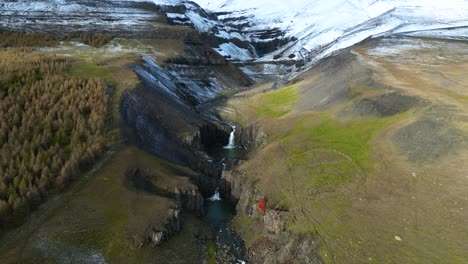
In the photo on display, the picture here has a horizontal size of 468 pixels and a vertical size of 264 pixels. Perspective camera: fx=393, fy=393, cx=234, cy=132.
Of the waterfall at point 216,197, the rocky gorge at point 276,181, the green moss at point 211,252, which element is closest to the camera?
the rocky gorge at point 276,181

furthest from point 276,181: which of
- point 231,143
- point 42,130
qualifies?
point 231,143

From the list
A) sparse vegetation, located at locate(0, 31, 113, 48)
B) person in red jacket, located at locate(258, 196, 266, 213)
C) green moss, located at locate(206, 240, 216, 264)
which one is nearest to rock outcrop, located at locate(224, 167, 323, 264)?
person in red jacket, located at locate(258, 196, 266, 213)

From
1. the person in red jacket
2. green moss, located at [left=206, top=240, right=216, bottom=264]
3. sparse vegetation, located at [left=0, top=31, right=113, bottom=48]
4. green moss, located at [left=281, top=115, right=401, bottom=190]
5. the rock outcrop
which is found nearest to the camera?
the rock outcrop

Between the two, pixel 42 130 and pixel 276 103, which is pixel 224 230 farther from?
pixel 276 103

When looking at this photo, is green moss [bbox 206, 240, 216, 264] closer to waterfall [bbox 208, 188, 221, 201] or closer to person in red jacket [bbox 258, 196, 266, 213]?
person in red jacket [bbox 258, 196, 266, 213]

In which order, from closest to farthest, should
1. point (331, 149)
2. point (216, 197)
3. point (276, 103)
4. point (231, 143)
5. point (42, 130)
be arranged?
point (42, 130), point (331, 149), point (216, 197), point (231, 143), point (276, 103)

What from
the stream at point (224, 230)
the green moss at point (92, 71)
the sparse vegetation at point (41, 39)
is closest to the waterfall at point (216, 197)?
the stream at point (224, 230)

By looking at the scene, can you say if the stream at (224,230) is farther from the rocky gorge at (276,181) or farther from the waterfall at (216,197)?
the rocky gorge at (276,181)
